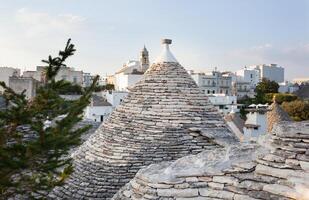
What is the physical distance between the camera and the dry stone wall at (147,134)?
8891 millimetres

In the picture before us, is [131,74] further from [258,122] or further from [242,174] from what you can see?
[242,174]

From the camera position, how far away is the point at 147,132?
9.43 m

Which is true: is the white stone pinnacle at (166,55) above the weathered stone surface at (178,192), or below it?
above

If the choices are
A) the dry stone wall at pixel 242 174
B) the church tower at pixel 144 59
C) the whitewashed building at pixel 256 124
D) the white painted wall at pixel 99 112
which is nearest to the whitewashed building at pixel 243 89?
the church tower at pixel 144 59

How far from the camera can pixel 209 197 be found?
5.61 metres

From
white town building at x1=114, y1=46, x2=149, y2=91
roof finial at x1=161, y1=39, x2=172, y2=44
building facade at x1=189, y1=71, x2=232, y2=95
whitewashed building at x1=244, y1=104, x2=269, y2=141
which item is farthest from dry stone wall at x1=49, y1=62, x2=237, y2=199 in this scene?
building facade at x1=189, y1=71, x2=232, y2=95

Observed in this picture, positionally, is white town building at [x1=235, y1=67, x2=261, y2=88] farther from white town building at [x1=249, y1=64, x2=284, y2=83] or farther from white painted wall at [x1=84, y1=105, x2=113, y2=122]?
white painted wall at [x1=84, y1=105, x2=113, y2=122]

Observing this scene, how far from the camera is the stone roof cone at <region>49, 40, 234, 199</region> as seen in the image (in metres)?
8.90

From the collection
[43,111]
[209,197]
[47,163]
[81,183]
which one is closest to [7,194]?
[47,163]

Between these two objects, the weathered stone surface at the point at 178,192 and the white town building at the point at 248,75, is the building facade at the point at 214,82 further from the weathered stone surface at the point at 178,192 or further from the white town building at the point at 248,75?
the weathered stone surface at the point at 178,192

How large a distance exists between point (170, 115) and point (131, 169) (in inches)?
58.2

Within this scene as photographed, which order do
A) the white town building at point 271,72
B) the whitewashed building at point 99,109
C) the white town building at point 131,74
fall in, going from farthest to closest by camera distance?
the white town building at point 271,72, the white town building at point 131,74, the whitewashed building at point 99,109

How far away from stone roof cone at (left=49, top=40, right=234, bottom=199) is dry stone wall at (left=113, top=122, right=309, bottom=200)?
235 centimetres

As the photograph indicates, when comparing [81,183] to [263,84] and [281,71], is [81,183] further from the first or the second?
[281,71]
